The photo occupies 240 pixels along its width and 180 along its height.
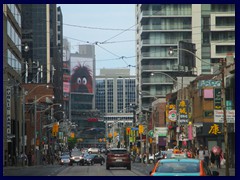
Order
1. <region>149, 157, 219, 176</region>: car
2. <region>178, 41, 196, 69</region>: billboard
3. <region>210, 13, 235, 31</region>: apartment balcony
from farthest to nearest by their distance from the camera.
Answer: <region>210, 13, 235, 31</region>: apartment balcony
<region>178, 41, 196, 69</region>: billboard
<region>149, 157, 219, 176</region>: car

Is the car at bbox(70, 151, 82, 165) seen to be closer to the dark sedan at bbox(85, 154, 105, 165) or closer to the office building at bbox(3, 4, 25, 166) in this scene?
the dark sedan at bbox(85, 154, 105, 165)

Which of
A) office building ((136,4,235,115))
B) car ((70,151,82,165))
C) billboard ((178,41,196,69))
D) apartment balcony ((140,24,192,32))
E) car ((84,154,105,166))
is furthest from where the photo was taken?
apartment balcony ((140,24,192,32))

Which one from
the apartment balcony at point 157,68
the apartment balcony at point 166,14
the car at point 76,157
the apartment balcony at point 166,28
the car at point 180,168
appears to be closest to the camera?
the car at point 180,168

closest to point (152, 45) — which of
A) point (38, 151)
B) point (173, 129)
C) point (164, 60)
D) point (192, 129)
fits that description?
point (164, 60)

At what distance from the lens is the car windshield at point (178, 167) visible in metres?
22.3

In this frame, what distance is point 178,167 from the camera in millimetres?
22484

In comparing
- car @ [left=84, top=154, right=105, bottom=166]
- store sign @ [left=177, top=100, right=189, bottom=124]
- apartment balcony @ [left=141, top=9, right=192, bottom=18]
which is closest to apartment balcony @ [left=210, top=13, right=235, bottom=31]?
Answer: apartment balcony @ [left=141, top=9, right=192, bottom=18]

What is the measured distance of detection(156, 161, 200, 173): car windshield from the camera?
22281 millimetres

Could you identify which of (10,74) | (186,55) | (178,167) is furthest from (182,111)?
(178,167)

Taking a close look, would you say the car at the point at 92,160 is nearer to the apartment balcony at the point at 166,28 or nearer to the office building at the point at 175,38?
the office building at the point at 175,38

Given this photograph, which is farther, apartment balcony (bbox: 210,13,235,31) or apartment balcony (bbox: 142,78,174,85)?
apartment balcony (bbox: 142,78,174,85)

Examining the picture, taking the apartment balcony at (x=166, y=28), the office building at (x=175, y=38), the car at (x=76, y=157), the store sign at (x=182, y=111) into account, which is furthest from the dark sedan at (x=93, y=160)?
the apartment balcony at (x=166, y=28)

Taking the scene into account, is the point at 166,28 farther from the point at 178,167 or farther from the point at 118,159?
the point at 178,167

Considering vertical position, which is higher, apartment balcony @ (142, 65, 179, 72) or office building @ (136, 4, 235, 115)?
office building @ (136, 4, 235, 115)
